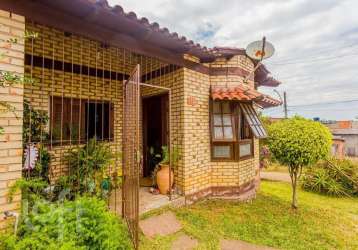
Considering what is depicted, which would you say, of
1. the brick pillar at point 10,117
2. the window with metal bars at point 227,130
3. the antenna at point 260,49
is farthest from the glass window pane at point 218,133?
the brick pillar at point 10,117

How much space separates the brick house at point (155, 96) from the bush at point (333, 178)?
373 centimetres

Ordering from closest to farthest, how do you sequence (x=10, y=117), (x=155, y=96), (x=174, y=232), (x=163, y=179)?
1. (x=10, y=117)
2. (x=174, y=232)
3. (x=163, y=179)
4. (x=155, y=96)

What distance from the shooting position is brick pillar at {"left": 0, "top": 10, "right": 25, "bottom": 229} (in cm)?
251

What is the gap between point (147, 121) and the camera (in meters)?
6.93

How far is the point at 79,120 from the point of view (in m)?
5.32

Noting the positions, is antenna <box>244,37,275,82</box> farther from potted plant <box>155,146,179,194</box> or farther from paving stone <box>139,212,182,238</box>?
paving stone <box>139,212,182,238</box>

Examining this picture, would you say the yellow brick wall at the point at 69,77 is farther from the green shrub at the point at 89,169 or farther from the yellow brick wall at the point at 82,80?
the green shrub at the point at 89,169

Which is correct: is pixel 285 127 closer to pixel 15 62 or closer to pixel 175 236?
pixel 175 236

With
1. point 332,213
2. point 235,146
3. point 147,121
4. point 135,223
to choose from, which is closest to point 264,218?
point 235,146

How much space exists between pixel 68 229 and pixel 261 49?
5415 millimetres

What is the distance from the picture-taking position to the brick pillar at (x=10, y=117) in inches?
98.9

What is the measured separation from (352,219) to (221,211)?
3.43 metres

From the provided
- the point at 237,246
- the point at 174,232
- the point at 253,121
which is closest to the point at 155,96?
the point at 253,121

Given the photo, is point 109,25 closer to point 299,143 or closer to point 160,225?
point 160,225
